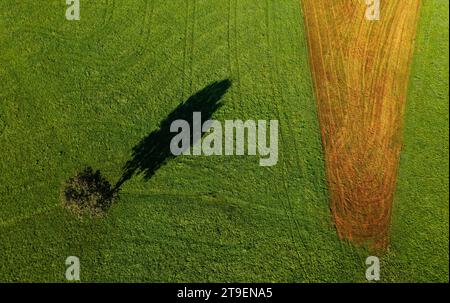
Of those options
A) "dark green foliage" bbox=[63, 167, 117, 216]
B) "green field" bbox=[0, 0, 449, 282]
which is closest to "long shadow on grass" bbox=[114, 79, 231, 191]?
"green field" bbox=[0, 0, 449, 282]

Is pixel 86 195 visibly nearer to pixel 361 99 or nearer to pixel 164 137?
pixel 164 137

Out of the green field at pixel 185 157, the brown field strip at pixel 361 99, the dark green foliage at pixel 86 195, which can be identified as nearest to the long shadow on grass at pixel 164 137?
the green field at pixel 185 157

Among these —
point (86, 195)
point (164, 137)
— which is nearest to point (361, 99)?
point (164, 137)

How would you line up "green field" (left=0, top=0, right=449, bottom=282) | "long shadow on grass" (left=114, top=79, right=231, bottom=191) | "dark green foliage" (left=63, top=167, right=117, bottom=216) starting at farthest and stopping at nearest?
1. "long shadow on grass" (left=114, top=79, right=231, bottom=191)
2. "green field" (left=0, top=0, right=449, bottom=282)
3. "dark green foliage" (left=63, top=167, right=117, bottom=216)

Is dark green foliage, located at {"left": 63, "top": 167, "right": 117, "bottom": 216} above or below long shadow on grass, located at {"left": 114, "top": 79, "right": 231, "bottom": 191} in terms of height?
below

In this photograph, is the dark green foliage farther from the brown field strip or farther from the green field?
the brown field strip
